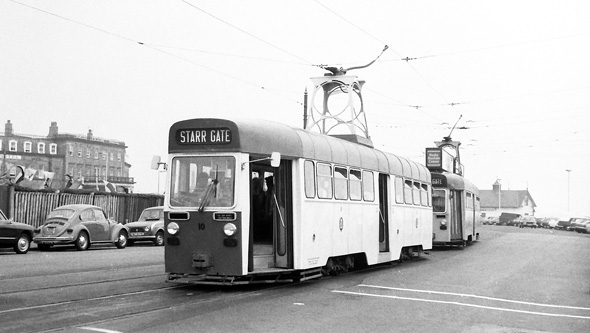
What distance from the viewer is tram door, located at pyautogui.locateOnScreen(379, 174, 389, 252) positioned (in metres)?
20.0

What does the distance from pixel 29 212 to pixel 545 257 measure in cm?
2140

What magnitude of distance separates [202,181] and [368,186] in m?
6.36

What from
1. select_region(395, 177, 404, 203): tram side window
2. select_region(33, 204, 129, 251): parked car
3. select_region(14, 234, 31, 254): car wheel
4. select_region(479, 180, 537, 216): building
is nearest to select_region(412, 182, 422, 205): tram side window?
select_region(395, 177, 404, 203): tram side window

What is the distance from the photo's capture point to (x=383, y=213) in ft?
65.6

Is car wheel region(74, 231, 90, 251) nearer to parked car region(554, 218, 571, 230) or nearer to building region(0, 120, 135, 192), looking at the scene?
parked car region(554, 218, 571, 230)

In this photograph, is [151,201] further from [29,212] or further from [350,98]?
[350,98]

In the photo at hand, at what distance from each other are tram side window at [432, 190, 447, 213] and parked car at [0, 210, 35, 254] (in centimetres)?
1635

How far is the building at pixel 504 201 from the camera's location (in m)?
137

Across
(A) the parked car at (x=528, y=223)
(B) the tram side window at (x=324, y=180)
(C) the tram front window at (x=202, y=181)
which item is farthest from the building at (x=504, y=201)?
(C) the tram front window at (x=202, y=181)

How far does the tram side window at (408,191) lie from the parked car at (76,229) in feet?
39.6

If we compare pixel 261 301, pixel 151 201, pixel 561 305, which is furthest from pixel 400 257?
pixel 151 201

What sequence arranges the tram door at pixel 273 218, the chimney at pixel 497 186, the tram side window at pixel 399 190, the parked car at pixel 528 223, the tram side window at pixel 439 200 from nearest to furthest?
the tram door at pixel 273 218, the tram side window at pixel 399 190, the tram side window at pixel 439 200, the parked car at pixel 528 223, the chimney at pixel 497 186

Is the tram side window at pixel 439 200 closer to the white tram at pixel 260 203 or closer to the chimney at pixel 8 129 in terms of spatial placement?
the white tram at pixel 260 203

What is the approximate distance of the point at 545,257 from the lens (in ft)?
83.9
